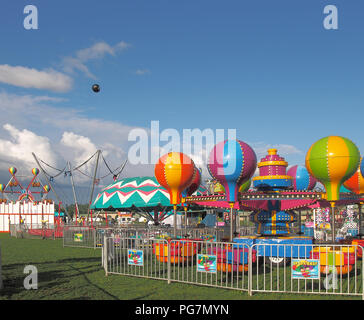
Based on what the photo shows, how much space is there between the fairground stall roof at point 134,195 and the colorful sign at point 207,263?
17647 mm

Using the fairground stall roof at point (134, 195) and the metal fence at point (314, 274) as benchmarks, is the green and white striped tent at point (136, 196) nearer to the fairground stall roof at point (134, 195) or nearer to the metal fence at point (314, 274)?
the fairground stall roof at point (134, 195)

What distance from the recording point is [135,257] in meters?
10.1

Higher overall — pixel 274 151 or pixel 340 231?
pixel 274 151

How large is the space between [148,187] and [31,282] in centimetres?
1787

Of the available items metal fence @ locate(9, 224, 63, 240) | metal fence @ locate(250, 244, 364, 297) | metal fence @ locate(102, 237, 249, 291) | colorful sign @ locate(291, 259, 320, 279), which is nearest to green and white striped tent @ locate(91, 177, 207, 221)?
metal fence @ locate(9, 224, 63, 240)

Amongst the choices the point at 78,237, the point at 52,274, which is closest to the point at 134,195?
the point at 78,237

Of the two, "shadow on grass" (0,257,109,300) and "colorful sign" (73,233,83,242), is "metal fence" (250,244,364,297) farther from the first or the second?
"colorful sign" (73,233,83,242)

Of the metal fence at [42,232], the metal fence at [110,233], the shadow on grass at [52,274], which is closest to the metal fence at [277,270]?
the shadow on grass at [52,274]

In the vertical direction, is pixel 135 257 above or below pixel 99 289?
above

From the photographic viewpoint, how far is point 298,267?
7844 mm

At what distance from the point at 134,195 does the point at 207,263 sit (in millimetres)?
18946

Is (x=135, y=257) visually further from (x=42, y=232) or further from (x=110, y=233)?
(x=42, y=232)
